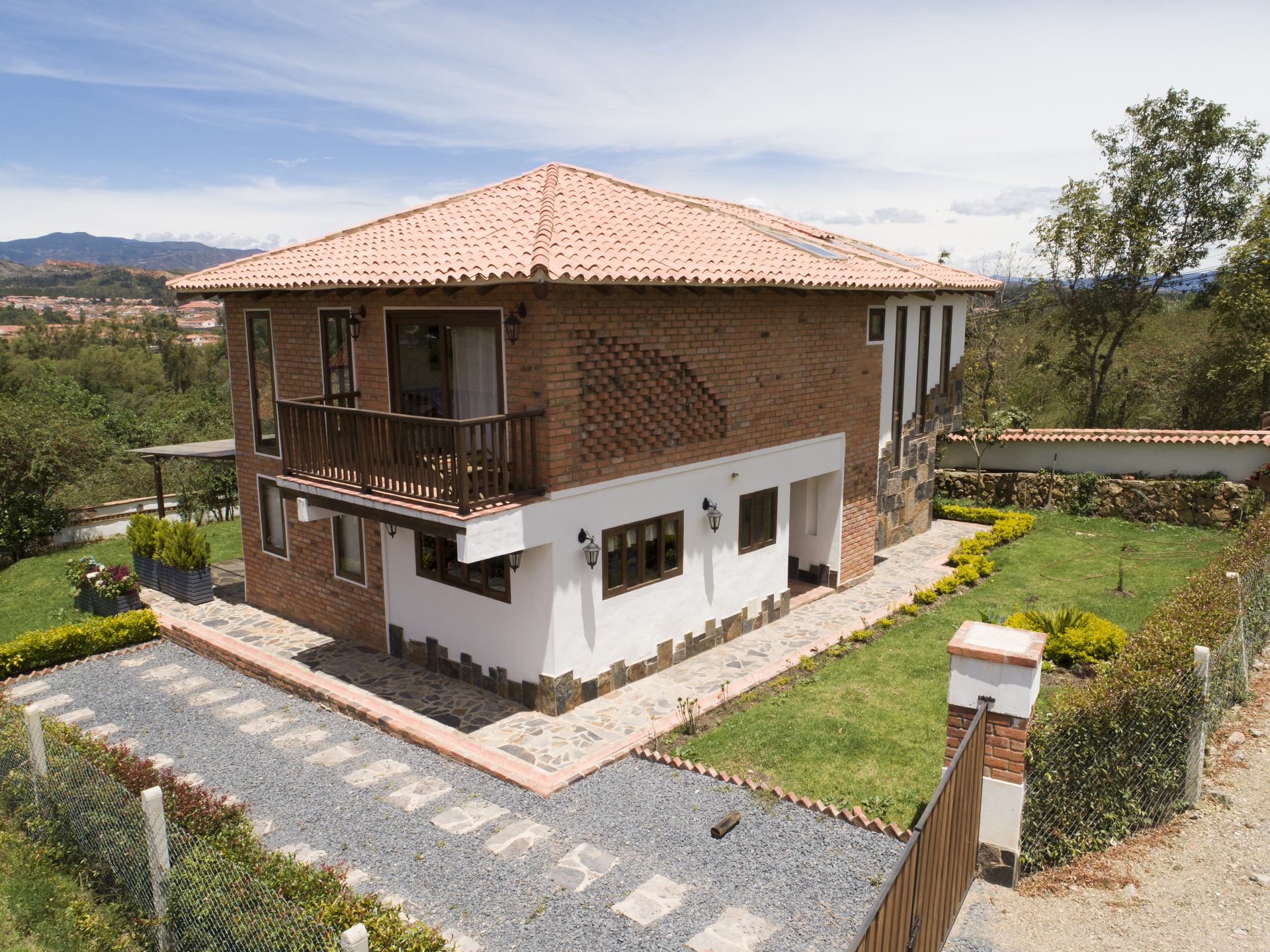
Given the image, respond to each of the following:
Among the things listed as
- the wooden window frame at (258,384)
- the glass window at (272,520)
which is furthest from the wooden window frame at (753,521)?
the glass window at (272,520)

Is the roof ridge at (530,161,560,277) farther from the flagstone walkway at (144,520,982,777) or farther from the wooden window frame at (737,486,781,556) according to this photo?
the flagstone walkway at (144,520,982,777)

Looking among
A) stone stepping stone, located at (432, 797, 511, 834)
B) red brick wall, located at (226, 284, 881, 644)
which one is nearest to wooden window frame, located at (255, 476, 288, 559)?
red brick wall, located at (226, 284, 881, 644)

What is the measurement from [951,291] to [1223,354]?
13047 millimetres

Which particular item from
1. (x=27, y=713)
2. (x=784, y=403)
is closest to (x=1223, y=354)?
(x=784, y=403)

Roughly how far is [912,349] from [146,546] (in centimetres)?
1662

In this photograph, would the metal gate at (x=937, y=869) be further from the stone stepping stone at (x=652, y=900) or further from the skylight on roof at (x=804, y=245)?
the skylight on roof at (x=804, y=245)

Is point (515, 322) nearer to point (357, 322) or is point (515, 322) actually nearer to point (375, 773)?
point (357, 322)

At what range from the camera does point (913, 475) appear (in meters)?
18.9

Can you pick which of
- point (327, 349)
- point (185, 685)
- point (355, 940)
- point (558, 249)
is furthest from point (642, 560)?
point (355, 940)

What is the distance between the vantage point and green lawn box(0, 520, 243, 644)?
15.0 meters

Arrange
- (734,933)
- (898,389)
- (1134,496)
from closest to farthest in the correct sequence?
(734,933) < (898,389) < (1134,496)

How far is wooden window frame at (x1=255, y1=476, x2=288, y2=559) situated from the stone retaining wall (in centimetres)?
1722

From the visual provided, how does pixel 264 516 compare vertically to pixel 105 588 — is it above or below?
above

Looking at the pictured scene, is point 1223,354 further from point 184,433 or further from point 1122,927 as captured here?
point 184,433
